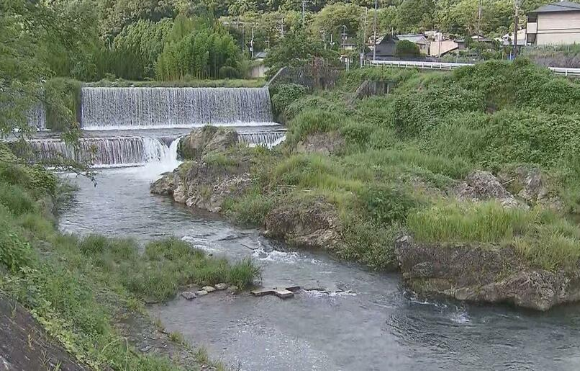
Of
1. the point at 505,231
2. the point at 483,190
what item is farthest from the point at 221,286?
the point at 483,190

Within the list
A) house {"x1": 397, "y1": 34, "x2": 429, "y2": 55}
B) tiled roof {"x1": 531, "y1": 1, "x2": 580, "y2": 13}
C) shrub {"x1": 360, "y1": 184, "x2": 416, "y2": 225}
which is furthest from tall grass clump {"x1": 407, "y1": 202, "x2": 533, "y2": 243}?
house {"x1": 397, "y1": 34, "x2": 429, "y2": 55}

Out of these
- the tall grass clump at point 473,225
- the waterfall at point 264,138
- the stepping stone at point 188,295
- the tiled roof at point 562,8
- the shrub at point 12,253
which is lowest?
the stepping stone at point 188,295

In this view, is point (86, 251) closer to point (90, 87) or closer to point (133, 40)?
point (90, 87)

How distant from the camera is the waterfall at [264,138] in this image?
2581 cm

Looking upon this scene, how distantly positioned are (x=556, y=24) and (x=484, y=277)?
32.1m

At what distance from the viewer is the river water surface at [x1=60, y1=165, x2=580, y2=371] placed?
31.8 ft

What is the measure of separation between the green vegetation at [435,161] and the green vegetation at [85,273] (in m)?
3.86

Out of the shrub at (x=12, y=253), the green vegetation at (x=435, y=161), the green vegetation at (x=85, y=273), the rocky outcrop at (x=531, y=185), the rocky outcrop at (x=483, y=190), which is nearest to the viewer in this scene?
the green vegetation at (x=85, y=273)

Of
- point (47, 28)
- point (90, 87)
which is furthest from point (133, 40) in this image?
point (47, 28)

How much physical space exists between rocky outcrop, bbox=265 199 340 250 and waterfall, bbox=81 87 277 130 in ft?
49.8

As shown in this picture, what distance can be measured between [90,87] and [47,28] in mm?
22162

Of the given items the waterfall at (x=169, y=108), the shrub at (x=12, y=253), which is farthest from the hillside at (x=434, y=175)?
the shrub at (x=12, y=253)

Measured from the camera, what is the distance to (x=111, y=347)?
6.62m

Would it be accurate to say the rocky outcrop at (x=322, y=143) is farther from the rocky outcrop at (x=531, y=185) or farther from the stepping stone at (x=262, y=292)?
the stepping stone at (x=262, y=292)
